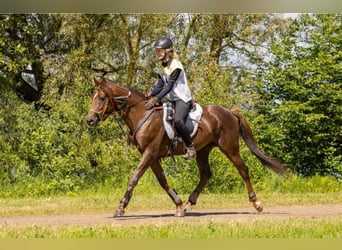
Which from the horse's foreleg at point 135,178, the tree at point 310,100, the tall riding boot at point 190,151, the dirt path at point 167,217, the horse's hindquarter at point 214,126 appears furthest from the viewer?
the tree at point 310,100

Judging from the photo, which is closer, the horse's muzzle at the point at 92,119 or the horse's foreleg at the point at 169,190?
the horse's muzzle at the point at 92,119

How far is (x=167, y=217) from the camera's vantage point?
11.0m

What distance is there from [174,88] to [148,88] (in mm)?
10350

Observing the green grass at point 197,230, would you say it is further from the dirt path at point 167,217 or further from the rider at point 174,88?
the rider at point 174,88

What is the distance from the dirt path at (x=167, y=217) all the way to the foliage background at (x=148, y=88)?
12.8 ft

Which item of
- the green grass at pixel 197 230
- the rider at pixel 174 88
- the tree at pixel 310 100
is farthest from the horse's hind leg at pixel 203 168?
the tree at pixel 310 100

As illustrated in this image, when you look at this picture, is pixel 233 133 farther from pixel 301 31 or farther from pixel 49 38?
pixel 49 38

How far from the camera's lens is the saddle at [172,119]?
10969mm

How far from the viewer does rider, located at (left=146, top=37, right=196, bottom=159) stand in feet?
34.6

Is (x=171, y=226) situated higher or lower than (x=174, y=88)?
lower

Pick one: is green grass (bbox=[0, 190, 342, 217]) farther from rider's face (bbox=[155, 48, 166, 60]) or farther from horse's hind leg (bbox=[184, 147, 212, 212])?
rider's face (bbox=[155, 48, 166, 60])

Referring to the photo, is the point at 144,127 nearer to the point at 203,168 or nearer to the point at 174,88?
the point at 174,88

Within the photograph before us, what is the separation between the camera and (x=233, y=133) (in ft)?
38.6

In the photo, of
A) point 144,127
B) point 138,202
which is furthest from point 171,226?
point 138,202
